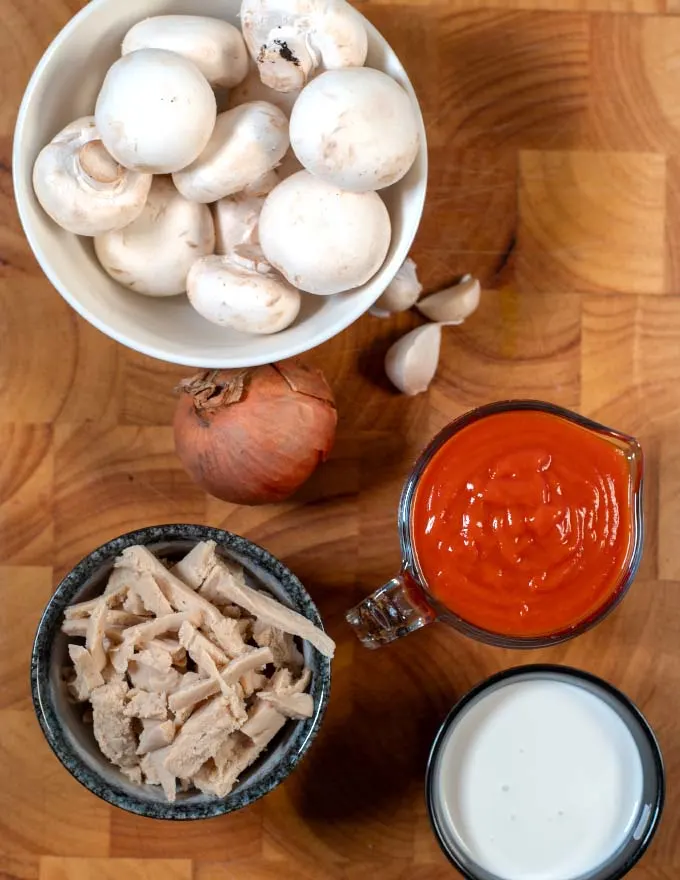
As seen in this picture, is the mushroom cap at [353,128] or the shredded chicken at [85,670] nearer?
the mushroom cap at [353,128]

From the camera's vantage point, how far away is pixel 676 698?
103 centimetres

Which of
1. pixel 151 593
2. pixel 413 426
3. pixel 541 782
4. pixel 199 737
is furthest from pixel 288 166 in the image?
pixel 541 782

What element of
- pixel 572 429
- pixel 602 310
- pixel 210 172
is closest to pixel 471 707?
pixel 572 429

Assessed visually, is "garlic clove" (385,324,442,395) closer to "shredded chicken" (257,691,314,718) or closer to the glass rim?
the glass rim

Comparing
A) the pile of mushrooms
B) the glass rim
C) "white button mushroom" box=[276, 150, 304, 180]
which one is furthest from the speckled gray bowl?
"white button mushroom" box=[276, 150, 304, 180]

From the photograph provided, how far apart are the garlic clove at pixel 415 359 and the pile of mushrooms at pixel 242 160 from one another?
5.7 inches

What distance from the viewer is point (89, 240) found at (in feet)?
2.85

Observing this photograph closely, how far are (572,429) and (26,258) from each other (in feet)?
1.92

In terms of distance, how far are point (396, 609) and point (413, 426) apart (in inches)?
8.3

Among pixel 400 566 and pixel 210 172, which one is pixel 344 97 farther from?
pixel 400 566

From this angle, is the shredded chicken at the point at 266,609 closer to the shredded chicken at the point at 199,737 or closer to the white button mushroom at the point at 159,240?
the shredded chicken at the point at 199,737

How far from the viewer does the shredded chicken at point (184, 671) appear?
85cm

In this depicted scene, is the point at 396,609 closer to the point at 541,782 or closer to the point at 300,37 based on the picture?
the point at 541,782

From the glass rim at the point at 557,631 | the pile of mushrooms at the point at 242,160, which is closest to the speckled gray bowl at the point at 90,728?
the glass rim at the point at 557,631
